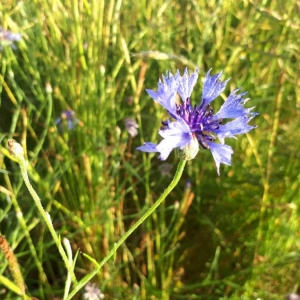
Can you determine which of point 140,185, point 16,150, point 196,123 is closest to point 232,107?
point 196,123

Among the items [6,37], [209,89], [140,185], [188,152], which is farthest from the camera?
[140,185]

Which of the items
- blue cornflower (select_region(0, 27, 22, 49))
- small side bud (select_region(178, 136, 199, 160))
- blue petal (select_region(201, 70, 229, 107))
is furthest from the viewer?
blue cornflower (select_region(0, 27, 22, 49))

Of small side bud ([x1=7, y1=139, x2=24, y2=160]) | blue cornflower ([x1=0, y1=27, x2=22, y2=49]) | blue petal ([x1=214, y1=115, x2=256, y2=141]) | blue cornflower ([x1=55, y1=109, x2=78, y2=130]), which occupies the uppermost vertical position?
blue cornflower ([x1=0, y1=27, x2=22, y2=49])

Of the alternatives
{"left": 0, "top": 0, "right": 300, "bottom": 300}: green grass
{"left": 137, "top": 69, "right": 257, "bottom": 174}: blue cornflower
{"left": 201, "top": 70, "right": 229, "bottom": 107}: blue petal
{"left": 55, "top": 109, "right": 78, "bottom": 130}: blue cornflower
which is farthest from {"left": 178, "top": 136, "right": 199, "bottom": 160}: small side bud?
{"left": 55, "top": 109, "right": 78, "bottom": 130}: blue cornflower

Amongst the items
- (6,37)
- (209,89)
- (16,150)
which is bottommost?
(16,150)

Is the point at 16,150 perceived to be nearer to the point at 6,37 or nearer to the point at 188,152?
the point at 188,152

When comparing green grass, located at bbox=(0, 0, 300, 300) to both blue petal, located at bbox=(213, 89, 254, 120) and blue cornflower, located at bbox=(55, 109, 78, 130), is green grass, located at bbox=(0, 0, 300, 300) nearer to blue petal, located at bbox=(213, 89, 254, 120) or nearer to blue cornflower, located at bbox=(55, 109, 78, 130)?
blue cornflower, located at bbox=(55, 109, 78, 130)
